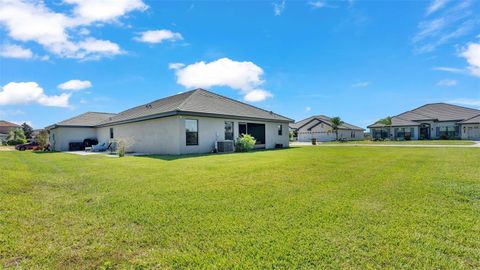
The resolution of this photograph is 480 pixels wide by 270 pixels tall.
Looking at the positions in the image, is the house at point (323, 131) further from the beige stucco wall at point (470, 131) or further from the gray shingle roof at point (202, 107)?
the gray shingle roof at point (202, 107)

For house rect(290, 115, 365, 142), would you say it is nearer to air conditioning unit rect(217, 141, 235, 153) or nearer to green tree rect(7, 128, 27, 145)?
air conditioning unit rect(217, 141, 235, 153)

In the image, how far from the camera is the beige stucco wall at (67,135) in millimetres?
24688

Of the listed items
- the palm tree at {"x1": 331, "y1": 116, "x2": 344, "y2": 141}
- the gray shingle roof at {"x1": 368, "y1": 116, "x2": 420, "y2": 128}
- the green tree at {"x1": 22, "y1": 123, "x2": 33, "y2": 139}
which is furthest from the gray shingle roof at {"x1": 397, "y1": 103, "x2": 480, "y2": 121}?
the green tree at {"x1": 22, "y1": 123, "x2": 33, "y2": 139}

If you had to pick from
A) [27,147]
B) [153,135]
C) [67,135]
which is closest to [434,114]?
[153,135]

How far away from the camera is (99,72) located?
18391mm

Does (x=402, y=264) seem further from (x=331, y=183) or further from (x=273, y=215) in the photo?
(x=331, y=183)

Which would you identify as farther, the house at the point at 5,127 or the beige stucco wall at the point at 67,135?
the house at the point at 5,127

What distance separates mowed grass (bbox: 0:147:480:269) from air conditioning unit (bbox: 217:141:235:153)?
10.2 meters

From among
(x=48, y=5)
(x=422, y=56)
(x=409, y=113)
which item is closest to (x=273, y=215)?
(x=48, y=5)

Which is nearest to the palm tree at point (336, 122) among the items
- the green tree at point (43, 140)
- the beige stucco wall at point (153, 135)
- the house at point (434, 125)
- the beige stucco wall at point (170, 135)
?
the house at point (434, 125)

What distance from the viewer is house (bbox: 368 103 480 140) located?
36.5 m

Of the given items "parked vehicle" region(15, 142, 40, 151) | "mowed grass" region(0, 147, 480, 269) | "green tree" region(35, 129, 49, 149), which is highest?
"green tree" region(35, 129, 49, 149)

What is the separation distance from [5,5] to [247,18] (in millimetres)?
10661

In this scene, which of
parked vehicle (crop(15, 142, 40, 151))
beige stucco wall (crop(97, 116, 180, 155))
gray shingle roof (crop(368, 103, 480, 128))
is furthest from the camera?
gray shingle roof (crop(368, 103, 480, 128))
